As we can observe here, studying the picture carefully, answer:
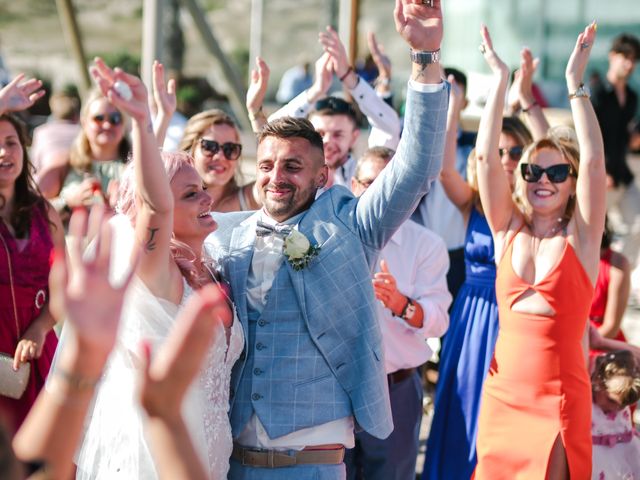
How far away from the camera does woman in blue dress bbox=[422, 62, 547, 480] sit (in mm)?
4945

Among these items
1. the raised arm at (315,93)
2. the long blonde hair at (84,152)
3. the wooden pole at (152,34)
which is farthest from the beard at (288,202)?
the wooden pole at (152,34)

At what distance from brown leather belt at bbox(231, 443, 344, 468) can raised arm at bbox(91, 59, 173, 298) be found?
0.65m

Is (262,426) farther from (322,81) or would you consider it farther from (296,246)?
(322,81)

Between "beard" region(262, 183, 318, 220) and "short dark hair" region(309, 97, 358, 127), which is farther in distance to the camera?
"short dark hair" region(309, 97, 358, 127)

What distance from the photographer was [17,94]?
4309mm

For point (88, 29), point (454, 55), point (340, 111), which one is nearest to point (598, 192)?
point (340, 111)

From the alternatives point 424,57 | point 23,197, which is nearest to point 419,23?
point 424,57

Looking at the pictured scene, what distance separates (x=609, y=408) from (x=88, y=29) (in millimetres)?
62223

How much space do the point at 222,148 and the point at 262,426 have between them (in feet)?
6.95

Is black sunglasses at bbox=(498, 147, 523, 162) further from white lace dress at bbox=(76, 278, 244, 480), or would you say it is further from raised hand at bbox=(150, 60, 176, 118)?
white lace dress at bbox=(76, 278, 244, 480)

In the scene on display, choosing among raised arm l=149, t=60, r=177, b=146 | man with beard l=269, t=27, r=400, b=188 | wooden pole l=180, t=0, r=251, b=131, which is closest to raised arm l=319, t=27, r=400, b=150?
man with beard l=269, t=27, r=400, b=188

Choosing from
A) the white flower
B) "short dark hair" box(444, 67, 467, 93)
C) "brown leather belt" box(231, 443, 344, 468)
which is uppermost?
"short dark hair" box(444, 67, 467, 93)

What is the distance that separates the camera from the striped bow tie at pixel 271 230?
3416mm

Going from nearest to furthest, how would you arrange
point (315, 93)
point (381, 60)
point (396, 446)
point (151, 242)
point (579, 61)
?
point (151, 242) → point (579, 61) → point (396, 446) → point (315, 93) → point (381, 60)
